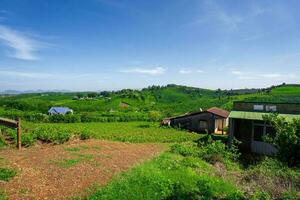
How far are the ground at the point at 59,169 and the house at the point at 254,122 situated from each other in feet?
28.1

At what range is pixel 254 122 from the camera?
2094 centimetres

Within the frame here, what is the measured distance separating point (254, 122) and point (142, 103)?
74749 millimetres

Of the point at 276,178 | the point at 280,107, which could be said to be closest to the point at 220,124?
the point at 280,107

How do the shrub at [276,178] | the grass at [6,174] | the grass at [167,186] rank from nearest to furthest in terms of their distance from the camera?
the shrub at [276,178] → the grass at [167,186] → the grass at [6,174]

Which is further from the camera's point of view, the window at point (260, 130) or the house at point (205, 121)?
the house at point (205, 121)

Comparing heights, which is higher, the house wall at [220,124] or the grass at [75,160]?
the grass at [75,160]

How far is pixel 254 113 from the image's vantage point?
68.0 ft

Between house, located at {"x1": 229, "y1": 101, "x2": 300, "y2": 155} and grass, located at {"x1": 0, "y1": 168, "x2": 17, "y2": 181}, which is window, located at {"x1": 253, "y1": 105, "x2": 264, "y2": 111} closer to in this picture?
house, located at {"x1": 229, "y1": 101, "x2": 300, "y2": 155}

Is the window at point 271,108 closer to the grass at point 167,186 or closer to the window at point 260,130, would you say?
the window at point 260,130

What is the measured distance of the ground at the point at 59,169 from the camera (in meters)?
9.66

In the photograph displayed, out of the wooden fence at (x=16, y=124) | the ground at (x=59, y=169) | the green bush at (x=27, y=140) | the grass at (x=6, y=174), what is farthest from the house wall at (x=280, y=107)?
the grass at (x=6, y=174)

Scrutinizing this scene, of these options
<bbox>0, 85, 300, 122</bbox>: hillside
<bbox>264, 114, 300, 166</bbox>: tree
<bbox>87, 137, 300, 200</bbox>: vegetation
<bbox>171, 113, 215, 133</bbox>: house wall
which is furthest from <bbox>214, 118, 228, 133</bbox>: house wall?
<bbox>264, 114, 300, 166</bbox>: tree

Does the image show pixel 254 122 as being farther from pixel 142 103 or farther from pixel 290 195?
pixel 142 103

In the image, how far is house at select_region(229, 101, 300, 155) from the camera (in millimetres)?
19594
